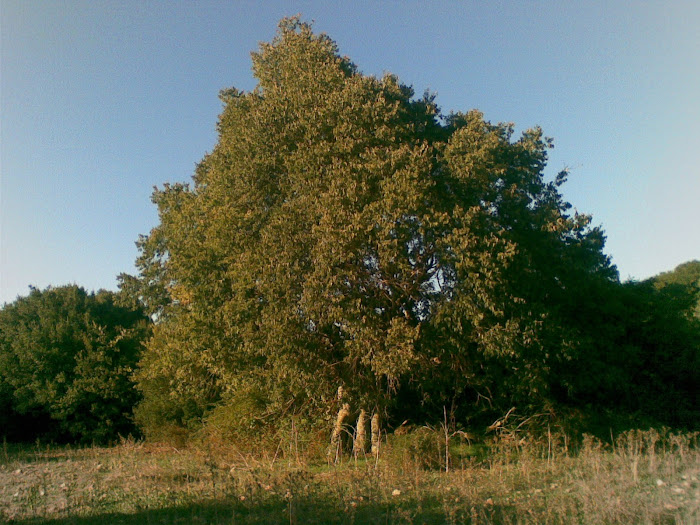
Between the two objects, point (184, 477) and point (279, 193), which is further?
point (279, 193)

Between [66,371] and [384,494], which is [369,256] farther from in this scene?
[66,371]

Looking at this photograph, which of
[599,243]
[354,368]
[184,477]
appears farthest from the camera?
[599,243]

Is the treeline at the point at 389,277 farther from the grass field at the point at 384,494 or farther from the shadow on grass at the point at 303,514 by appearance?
the shadow on grass at the point at 303,514

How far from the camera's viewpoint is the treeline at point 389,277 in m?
13.3

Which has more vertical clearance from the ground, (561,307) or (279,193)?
(279,193)

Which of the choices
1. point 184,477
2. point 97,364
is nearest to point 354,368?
point 184,477

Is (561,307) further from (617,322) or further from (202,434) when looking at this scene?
(202,434)

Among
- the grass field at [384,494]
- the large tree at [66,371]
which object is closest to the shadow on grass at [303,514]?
the grass field at [384,494]

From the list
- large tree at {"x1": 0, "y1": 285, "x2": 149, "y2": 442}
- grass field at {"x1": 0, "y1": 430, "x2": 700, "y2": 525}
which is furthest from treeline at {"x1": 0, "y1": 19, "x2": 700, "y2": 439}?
large tree at {"x1": 0, "y1": 285, "x2": 149, "y2": 442}

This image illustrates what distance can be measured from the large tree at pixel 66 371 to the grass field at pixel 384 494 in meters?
16.7

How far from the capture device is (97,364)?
94.1ft

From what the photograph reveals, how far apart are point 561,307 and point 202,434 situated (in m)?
14.4

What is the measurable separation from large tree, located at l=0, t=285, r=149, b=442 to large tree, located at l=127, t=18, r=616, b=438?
40.5 ft

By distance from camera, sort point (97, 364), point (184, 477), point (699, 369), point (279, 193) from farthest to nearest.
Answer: point (97, 364) < point (699, 369) < point (279, 193) < point (184, 477)
